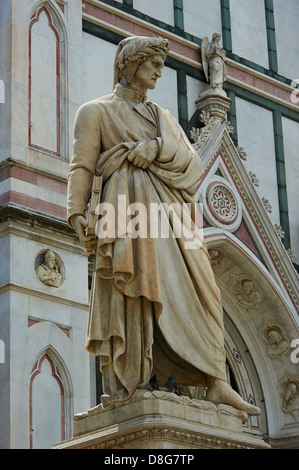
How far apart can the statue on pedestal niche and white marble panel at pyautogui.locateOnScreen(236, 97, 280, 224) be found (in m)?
0.72

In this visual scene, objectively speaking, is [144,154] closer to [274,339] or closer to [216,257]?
[216,257]

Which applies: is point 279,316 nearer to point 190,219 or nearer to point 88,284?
point 88,284

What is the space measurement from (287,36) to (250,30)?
87 centimetres

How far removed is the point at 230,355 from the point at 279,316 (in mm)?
810

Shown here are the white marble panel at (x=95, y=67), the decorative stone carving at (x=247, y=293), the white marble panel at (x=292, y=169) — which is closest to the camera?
the white marble panel at (x=95, y=67)

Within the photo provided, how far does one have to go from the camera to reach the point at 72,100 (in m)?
12.9

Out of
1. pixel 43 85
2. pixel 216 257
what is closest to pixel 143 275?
pixel 43 85

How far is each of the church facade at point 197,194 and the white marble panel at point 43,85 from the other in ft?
0.05

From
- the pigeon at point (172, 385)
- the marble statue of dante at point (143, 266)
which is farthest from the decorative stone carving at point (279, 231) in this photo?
the pigeon at point (172, 385)

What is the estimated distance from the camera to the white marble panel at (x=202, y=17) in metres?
15.5

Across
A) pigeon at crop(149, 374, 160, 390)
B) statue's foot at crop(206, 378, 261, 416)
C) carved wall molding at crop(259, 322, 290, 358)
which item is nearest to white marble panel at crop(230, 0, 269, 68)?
carved wall molding at crop(259, 322, 290, 358)

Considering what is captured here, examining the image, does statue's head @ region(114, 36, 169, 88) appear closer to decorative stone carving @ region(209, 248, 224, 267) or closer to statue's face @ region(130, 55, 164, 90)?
statue's face @ region(130, 55, 164, 90)

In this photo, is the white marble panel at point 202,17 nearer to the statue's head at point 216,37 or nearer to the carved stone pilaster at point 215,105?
the statue's head at point 216,37

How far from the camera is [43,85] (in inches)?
498
